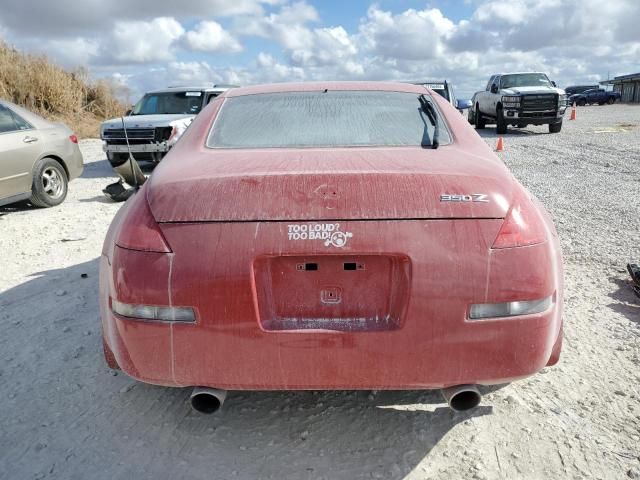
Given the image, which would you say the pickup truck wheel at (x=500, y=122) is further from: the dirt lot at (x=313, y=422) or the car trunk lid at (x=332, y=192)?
the car trunk lid at (x=332, y=192)

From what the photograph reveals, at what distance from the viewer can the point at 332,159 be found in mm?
2373

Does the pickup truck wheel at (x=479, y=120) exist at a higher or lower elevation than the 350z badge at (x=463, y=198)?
lower

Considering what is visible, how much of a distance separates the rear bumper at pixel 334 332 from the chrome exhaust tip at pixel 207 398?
0.08 m

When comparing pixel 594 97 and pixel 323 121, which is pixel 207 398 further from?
pixel 594 97

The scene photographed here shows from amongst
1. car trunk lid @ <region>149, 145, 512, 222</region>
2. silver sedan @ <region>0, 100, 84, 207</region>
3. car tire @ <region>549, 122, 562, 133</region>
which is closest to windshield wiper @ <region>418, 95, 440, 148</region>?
car trunk lid @ <region>149, 145, 512, 222</region>

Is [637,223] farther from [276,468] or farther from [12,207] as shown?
[12,207]

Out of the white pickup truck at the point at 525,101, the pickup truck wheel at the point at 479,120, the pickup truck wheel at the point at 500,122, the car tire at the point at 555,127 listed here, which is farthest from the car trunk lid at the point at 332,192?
the pickup truck wheel at the point at 479,120

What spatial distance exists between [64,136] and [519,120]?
15.1m

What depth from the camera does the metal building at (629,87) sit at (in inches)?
2339

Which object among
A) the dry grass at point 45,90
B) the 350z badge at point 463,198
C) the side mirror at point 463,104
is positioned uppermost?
the dry grass at point 45,90

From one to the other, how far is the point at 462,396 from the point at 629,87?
7185cm

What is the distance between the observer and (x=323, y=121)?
9.69ft

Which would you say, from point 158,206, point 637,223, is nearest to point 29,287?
point 158,206

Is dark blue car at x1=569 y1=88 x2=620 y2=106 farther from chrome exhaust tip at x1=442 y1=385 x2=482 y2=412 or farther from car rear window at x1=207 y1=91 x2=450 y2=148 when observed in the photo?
chrome exhaust tip at x1=442 y1=385 x2=482 y2=412
